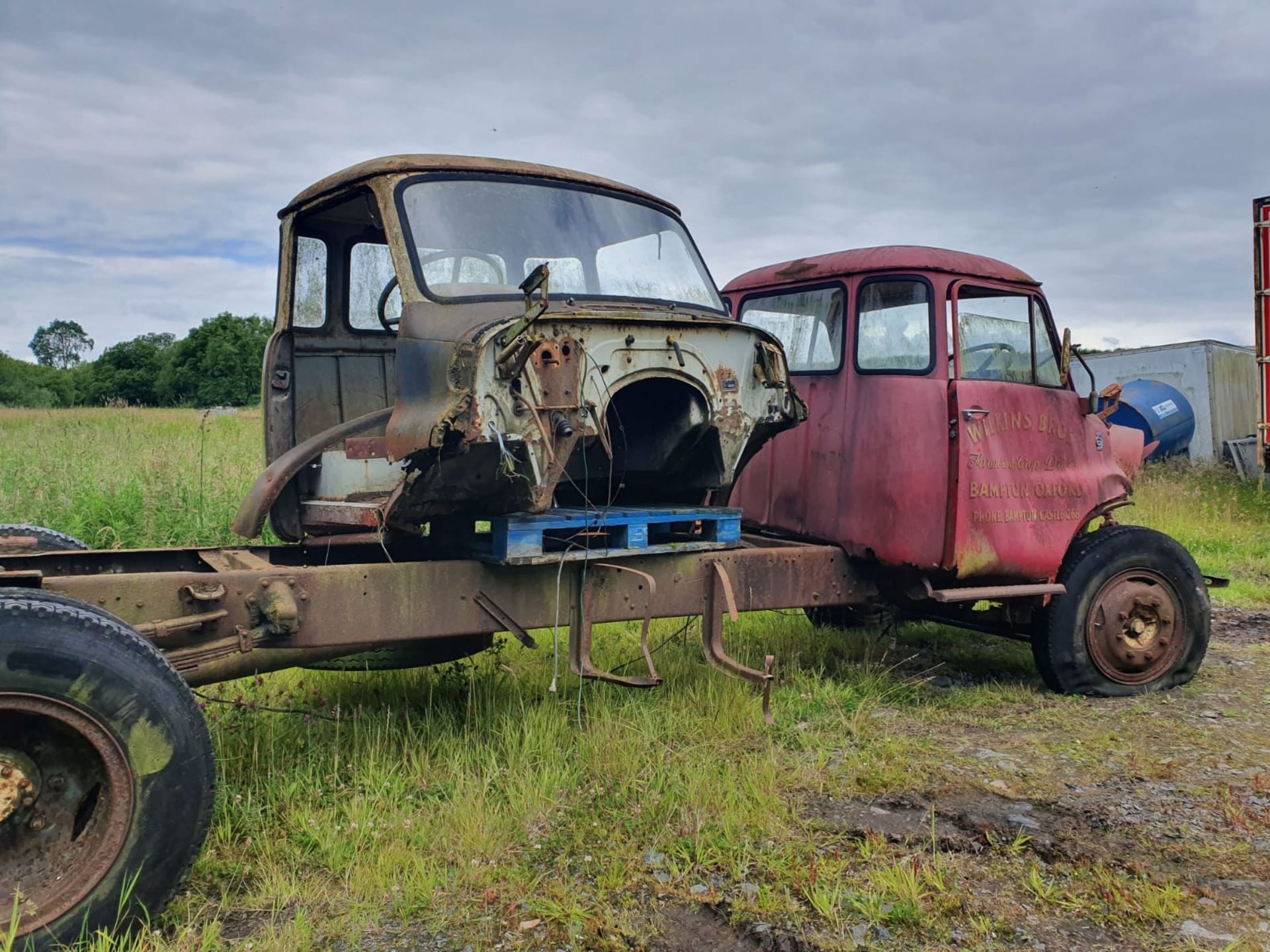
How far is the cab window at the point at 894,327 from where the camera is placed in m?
4.98

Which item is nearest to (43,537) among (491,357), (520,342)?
(491,357)

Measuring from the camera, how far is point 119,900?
9.14 ft

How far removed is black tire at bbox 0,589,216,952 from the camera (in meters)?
2.73

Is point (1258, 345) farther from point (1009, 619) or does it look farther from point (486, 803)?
point (486, 803)

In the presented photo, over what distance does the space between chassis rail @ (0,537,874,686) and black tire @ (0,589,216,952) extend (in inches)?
14.5

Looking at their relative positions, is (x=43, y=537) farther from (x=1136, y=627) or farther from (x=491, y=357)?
(x=1136, y=627)

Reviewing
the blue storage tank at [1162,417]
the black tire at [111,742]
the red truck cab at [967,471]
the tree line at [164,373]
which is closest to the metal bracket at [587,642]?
the red truck cab at [967,471]

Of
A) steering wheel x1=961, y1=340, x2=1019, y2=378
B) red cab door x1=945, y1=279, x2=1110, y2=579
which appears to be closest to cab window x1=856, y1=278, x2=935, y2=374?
red cab door x1=945, y1=279, x2=1110, y2=579

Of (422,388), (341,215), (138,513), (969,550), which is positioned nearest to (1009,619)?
(969,550)

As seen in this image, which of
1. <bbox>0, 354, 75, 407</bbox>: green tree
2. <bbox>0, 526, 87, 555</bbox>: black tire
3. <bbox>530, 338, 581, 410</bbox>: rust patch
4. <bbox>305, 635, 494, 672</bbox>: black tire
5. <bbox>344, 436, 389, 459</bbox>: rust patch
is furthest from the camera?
<bbox>0, 354, 75, 407</bbox>: green tree

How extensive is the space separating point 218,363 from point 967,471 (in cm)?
5174

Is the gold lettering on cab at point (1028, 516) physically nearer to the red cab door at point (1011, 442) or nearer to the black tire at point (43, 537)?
the red cab door at point (1011, 442)

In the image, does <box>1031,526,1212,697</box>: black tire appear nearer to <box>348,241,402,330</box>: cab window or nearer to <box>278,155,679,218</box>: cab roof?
<box>278,155,679,218</box>: cab roof

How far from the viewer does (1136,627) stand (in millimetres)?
5391
